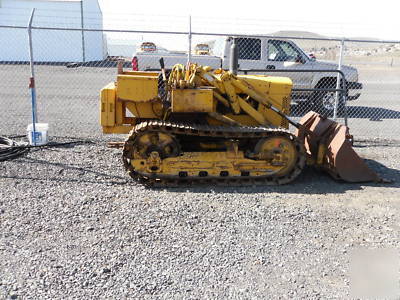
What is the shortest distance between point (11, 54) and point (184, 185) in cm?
2780

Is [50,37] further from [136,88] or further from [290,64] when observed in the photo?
[136,88]

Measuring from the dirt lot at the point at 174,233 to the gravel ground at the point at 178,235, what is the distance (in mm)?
13

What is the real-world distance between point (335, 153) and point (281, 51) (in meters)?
6.40

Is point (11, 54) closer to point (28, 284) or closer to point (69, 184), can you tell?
point (69, 184)

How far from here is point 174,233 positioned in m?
4.86

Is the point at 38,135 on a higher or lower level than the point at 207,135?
lower

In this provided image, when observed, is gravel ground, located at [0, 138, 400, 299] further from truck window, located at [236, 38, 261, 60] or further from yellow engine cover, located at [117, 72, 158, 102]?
truck window, located at [236, 38, 261, 60]

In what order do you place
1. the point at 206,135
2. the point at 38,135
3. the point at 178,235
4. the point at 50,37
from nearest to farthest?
the point at 178,235
the point at 206,135
the point at 38,135
the point at 50,37

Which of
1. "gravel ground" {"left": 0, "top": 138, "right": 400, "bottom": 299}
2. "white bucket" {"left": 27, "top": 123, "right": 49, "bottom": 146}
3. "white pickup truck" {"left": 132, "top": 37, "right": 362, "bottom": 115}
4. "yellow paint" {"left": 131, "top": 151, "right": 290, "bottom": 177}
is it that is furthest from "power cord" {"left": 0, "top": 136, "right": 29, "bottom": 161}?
"white pickup truck" {"left": 132, "top": 37, "right": 362, "bottom": 115}

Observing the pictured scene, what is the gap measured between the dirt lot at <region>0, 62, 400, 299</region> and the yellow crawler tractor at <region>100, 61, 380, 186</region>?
261 millimetres

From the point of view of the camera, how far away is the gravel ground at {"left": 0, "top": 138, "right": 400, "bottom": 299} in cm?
389

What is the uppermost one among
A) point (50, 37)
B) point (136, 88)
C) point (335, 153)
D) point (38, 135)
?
point (136, 88)

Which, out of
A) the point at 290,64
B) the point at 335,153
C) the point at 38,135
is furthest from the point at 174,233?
the point at 290,64

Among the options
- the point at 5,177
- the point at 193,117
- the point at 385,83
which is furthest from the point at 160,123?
the point at 385,83
